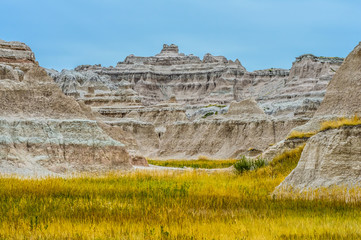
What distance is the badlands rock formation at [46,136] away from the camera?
2277cm

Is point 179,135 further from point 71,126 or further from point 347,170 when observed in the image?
point 347,170

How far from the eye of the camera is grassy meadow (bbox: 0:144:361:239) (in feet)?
28.0

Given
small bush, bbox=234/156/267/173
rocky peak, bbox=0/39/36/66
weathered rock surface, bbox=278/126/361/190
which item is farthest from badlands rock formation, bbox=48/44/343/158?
weathered rock surface, bbox=278/126/361/190

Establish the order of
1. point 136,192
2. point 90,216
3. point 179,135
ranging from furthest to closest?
point 179,135, point 136,192, point 90,216

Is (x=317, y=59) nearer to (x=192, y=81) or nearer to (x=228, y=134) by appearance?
(x=192, y=81)

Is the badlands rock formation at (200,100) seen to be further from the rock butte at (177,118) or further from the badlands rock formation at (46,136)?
the badlands rock formation at (46,136)

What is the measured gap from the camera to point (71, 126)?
26266 millimetres

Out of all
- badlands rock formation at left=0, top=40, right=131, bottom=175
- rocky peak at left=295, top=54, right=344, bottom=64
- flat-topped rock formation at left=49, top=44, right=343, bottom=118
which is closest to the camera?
badlands rock formation at left=0, top=40, right=131, bottom=175

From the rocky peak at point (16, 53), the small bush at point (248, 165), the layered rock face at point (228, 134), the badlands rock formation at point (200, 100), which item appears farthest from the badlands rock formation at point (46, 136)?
the layered rock face at point (228, 134)

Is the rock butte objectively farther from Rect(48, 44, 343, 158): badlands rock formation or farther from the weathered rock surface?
Rect(48, 44, 343, 158): badlands rock formation

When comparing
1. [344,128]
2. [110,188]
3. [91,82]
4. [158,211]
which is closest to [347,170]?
[344,128]

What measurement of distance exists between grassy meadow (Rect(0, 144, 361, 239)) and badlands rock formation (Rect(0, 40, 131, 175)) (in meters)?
7.72

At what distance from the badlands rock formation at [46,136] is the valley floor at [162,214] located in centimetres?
787

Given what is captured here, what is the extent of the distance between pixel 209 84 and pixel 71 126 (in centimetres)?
14410
